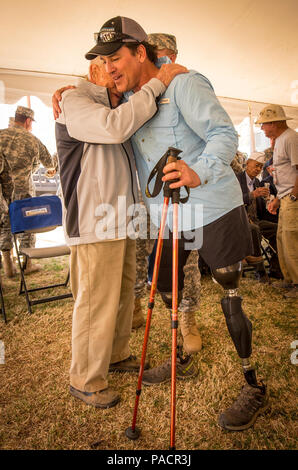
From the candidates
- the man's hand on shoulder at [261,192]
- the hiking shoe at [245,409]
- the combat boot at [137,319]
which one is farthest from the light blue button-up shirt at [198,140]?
the man's hand on shoulder at [261,192]

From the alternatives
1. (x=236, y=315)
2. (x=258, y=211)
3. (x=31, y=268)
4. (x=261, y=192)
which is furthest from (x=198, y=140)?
(x=31, y=268)

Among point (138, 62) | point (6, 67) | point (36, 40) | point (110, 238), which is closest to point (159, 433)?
point (110, 238)

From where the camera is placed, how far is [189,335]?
2.35m

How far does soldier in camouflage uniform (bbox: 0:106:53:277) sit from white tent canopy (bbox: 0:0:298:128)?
0.41m

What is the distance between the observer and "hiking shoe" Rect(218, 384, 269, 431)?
4.99 feet

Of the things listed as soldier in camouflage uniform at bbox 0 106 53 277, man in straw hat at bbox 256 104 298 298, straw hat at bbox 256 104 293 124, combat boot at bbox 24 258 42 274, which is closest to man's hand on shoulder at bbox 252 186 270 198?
man in straw hat at bbox 256 104 298 298

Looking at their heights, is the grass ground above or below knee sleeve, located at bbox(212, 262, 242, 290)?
below

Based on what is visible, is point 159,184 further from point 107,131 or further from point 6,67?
point 6,67

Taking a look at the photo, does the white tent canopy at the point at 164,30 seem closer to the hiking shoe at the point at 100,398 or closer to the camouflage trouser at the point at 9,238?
the camouflage trouser at the point at 9,238

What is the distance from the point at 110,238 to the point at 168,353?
1183mm

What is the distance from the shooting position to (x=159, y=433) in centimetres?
151

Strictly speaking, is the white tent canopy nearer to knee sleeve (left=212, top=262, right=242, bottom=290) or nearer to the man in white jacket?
the man in white jacket

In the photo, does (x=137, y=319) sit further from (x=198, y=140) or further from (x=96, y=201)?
(x=198, y=140)

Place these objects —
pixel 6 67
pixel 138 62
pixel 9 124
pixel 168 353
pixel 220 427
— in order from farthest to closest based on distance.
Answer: pixel 9 124 < pixel 6 67 < pixel 168 353 < pixel 138 62 < pixel 220 427
